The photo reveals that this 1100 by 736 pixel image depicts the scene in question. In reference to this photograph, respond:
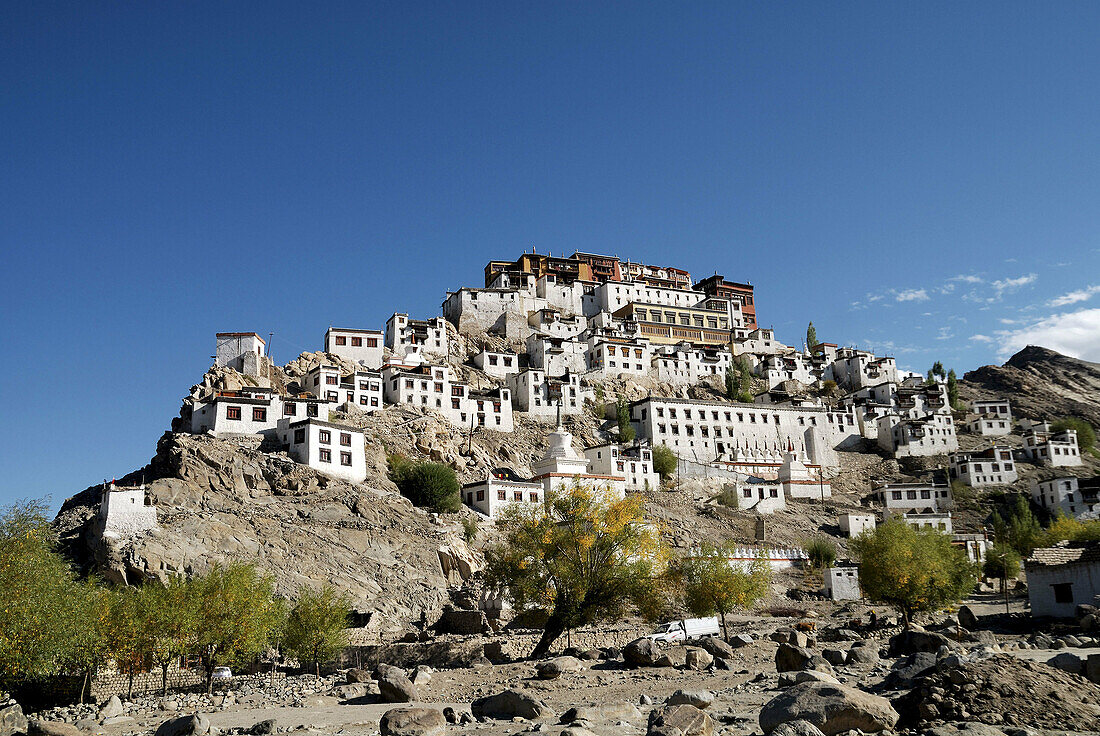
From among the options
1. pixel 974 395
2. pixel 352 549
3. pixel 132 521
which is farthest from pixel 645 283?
pixel 132 521

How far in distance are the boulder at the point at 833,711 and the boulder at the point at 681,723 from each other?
1.24 metres

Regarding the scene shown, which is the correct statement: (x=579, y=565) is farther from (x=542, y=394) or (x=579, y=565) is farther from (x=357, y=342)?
(x=357, y=342)

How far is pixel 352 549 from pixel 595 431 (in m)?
37.5

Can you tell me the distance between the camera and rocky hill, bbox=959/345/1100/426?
110m

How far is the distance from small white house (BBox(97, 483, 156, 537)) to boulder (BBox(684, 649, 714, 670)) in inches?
1202

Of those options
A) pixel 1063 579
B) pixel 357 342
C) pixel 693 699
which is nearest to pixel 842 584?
pixel 1063 579

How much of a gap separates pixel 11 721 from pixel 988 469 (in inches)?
3448

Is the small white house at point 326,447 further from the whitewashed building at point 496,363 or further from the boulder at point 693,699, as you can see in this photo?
the boulder at point 693,699

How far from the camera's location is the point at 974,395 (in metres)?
116

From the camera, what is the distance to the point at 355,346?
283 ft

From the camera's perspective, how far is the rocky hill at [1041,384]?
11044 centimetres

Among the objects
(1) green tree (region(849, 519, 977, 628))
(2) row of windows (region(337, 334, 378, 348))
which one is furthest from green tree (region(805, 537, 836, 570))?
(2) row of windows (region(337, 334, 378, 348))

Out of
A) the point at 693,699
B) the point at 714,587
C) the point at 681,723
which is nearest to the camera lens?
the point at 681,723

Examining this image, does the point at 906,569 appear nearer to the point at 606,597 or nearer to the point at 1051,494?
the point at 606,597
